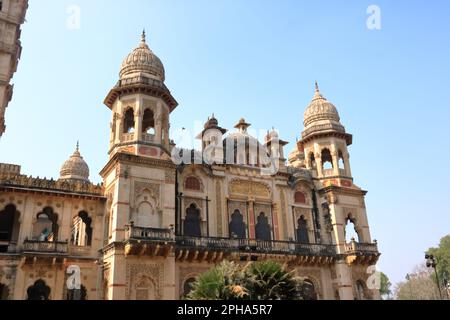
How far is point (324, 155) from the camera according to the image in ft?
101

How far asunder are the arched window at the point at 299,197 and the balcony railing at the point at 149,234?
10352 millimetres

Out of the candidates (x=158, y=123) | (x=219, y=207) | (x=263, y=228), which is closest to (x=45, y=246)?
(x=158, y=123)

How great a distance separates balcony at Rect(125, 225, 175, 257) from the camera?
64.5ft

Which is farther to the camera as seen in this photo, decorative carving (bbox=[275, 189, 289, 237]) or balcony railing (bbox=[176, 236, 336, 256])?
decorative carving (bbox=[275, 189, 289, 237])

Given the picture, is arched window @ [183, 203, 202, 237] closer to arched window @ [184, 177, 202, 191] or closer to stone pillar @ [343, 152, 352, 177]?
arched window @ [184, 177, 202, 191]

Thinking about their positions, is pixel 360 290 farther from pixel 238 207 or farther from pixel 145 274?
pixel 145 274

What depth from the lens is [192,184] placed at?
962 inches

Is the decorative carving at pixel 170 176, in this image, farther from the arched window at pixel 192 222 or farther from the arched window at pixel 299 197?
the arched window at pixel 299 197

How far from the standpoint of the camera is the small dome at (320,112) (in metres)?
30.6

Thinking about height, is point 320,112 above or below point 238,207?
above

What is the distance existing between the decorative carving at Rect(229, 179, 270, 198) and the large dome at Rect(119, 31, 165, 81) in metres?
8.17

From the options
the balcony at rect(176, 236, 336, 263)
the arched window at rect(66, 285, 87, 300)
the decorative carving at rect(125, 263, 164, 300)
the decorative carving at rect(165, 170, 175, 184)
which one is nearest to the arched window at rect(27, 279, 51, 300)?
the arched window at rect(66, 285, 87, 300)

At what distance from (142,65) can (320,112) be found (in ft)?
45.3

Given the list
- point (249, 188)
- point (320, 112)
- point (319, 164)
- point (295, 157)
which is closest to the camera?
point (249, 188)
